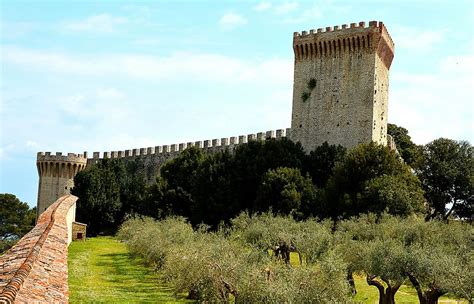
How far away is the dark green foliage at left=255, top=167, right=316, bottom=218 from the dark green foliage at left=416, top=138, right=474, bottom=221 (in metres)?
9.20

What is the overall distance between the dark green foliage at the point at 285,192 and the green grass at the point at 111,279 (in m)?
8.56

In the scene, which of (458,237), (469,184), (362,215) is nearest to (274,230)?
(362,215)

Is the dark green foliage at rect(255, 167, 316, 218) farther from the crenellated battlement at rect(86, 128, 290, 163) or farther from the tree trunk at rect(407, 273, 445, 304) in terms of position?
the tree trunk at rect(407, 273, 445, 304)

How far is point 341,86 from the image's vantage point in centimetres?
4016

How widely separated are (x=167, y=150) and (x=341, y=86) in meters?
17.2

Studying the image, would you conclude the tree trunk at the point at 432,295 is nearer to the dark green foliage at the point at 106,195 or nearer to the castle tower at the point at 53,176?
the dark green foliage at the point at 106,195

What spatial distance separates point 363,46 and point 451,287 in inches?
928

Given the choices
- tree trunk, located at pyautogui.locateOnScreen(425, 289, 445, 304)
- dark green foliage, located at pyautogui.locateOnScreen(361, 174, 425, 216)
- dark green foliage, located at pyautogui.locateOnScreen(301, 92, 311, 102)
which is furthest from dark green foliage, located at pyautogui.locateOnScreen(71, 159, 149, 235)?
tree trunk, located at pyautogui.locateOnScreen(425, 289, 445, 304)

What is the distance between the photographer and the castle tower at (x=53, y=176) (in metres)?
54.6

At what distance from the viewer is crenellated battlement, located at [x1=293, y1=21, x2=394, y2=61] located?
3909 centimetres

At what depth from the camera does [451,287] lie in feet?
59.6

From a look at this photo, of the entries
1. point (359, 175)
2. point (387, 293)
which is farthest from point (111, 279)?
point (359, 175)

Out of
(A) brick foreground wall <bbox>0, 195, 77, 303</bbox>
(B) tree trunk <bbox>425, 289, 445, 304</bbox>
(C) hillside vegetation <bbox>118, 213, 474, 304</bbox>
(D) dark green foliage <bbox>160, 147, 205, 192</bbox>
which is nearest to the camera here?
(A) brick foreground wall <bbox>0, 195, 77, 303</bbox>

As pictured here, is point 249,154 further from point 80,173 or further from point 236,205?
point 80,173
